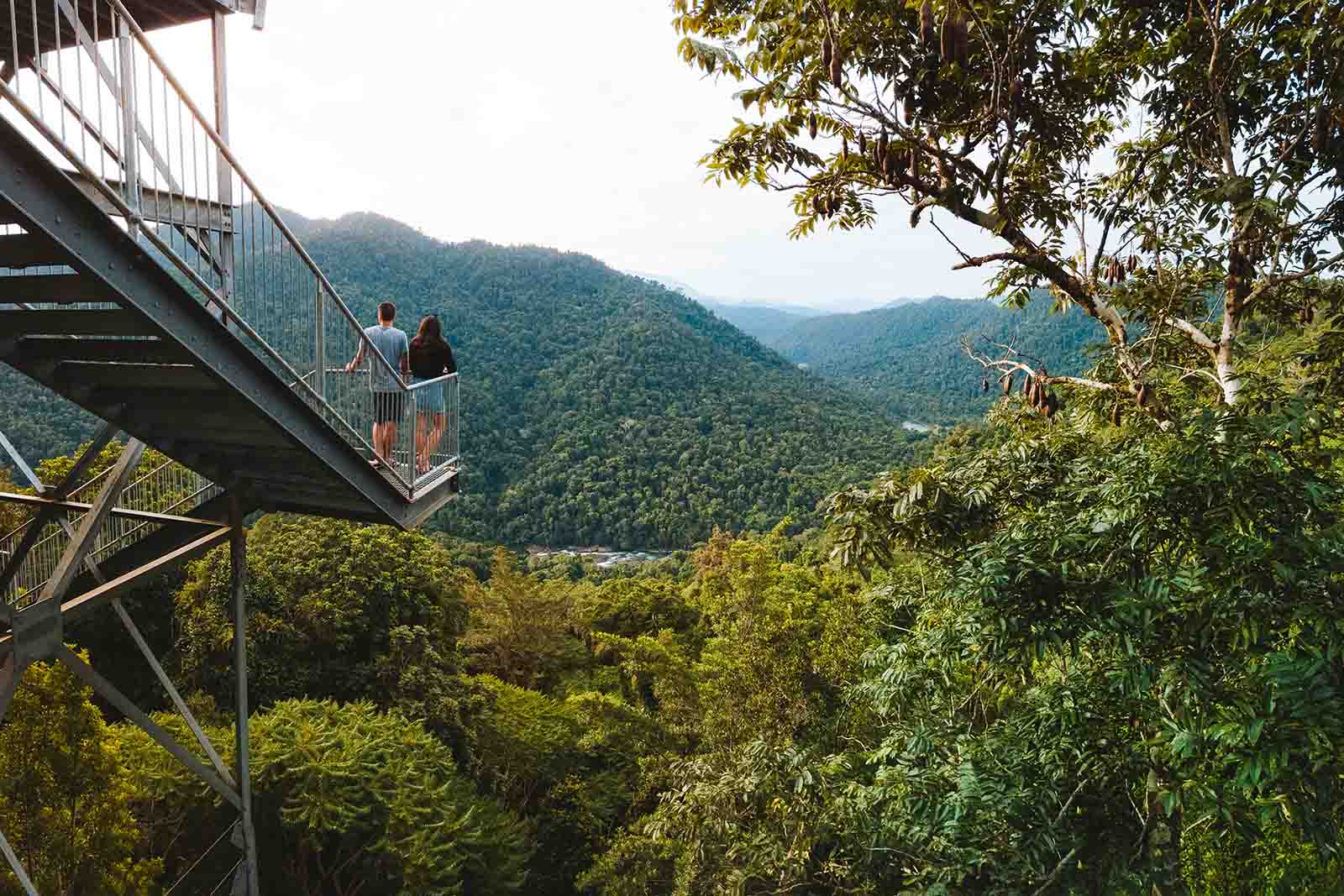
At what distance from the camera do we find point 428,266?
3206 inches

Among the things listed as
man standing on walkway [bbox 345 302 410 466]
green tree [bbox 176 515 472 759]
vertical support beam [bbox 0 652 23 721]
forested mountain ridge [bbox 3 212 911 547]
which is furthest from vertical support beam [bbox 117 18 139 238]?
forested mountain ridge [bbox 3 212 911 547]

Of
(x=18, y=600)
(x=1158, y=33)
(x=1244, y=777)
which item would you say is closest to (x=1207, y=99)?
(x=1158, y=33)

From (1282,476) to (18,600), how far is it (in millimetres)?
8400

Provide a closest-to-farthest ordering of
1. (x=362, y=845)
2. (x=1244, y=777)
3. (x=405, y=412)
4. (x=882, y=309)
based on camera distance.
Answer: (x=1244, y=777) → (x=405, y=412) → (x=362, y=845) → (x=882, y=309)

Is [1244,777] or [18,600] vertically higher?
[1244,777]

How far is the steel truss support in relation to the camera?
14.1 feet

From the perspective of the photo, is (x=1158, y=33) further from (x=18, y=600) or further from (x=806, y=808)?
(x=18, y=600)

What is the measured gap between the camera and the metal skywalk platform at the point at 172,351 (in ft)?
8.87

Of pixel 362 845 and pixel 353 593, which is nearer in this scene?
pixel 362 845

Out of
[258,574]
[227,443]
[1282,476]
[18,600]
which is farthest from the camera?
[258,574]

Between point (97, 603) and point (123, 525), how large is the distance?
2518mm

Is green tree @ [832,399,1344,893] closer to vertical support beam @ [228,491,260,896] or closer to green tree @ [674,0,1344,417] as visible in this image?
green tree @ [674,0,1344,417]

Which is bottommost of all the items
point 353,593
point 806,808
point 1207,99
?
point 353,593

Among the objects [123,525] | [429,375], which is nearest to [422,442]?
[429,375]
